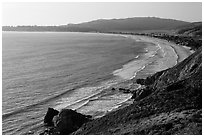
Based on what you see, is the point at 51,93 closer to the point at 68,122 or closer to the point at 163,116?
the point at 68,122

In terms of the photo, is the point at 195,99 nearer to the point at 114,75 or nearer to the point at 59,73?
the point at 114,75

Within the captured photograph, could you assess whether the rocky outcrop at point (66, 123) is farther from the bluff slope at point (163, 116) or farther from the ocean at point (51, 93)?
the ocean at point (51, 93)

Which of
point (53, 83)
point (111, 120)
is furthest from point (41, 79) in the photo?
point (111, 120)

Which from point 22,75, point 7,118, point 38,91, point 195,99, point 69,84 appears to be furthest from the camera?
point 22,75

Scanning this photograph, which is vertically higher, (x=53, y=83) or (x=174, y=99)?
(x=174, y=99)

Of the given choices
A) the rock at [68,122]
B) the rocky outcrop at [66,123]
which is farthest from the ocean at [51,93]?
the rock at [68,122]

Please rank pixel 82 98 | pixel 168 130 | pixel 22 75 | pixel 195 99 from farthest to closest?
pixel 22 75 < pixel 82 98 < pixel 195 99 < pixel 168 130

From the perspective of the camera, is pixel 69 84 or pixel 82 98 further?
pixel 69 84

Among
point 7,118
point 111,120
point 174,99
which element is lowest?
point 7,118
